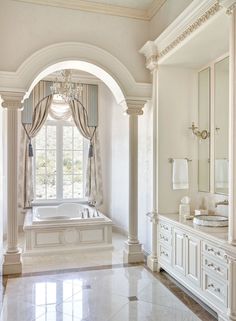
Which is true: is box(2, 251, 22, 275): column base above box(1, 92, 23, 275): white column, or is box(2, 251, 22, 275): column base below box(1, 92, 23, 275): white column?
below

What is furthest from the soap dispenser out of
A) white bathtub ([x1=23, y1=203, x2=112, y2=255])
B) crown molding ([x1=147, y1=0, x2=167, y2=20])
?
crown molding ([x1=147, y1=0, x2=167, y2=20])

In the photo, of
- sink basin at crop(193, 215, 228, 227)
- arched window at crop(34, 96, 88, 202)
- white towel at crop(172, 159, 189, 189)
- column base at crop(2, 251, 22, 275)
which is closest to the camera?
sink basin at crop(193, 215, 228, 227)

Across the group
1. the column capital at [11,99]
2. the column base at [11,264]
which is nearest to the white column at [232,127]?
the column capital at [11,99]

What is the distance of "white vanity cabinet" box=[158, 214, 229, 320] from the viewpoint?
267cm

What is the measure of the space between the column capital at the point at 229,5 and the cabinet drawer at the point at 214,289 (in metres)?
2.26

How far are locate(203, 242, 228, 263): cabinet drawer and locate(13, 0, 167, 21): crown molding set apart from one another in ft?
9.88

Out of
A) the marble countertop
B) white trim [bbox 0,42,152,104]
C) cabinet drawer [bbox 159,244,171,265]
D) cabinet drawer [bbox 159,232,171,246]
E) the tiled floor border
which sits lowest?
the tiled floor border

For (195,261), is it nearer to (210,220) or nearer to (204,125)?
(210,220)

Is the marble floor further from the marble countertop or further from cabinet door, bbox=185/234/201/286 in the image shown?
the marble countertop

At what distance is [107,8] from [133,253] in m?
3.41

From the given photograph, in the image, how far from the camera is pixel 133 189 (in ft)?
14.4

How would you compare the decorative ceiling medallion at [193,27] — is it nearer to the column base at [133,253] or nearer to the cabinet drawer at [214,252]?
the cabinet drawer at [214,252]

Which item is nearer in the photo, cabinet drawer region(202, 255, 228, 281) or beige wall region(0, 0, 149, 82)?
cabinet drawer region(202, 255, 228, 281)

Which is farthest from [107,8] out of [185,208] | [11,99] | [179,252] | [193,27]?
[179,252]
